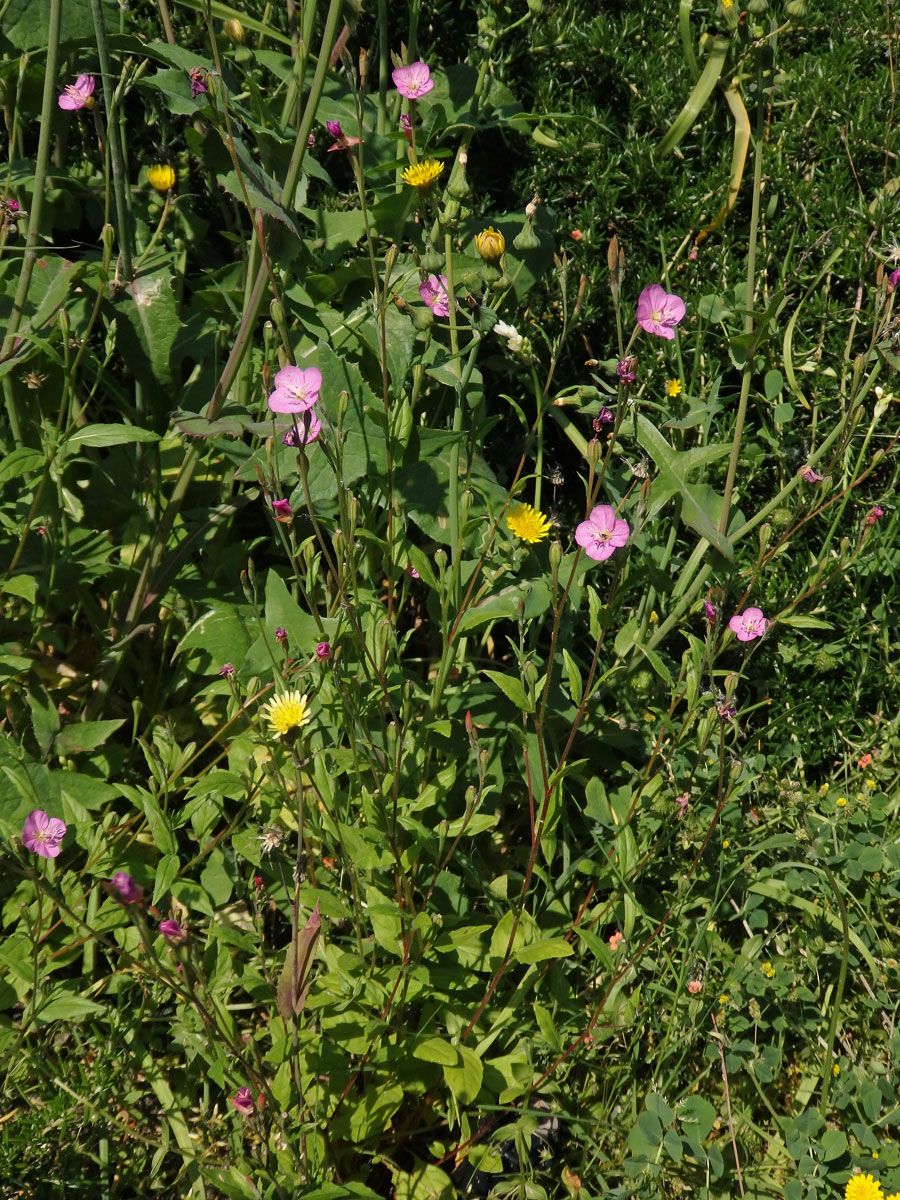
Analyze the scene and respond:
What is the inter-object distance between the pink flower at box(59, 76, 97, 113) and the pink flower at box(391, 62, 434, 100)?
0.63 m

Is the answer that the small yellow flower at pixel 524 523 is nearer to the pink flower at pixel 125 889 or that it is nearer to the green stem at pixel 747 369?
the green stem at pixel 747 369

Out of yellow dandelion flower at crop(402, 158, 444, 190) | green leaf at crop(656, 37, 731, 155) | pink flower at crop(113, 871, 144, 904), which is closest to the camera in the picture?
pink flower at crop(113, 871, 144, 904)

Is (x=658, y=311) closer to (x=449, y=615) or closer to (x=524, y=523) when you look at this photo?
(x=524, y=523)

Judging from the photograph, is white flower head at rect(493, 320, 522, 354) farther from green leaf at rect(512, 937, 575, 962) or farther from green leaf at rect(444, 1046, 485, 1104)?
green leaf at rect(444, 1046, 485, 1104)

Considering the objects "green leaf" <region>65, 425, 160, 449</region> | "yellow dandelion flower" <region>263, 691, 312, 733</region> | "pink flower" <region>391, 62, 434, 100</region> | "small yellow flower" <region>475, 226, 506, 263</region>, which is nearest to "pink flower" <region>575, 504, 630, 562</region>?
"small yellow flower" <region>475, 226, 506, 263</region>

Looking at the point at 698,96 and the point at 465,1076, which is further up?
the point at 698,96

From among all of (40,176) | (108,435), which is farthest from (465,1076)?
(40,176)

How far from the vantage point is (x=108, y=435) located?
187 centimetres

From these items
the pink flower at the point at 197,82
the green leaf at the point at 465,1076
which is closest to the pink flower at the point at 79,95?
the pink flower at the point at 197,82

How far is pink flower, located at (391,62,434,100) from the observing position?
200 cm

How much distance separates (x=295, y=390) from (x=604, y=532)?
22.8 inches

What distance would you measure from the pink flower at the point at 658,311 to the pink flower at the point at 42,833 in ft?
4.38

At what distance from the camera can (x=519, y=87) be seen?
252 cm

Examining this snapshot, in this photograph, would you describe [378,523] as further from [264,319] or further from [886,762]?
[886,762]
